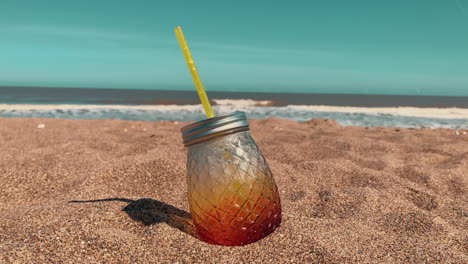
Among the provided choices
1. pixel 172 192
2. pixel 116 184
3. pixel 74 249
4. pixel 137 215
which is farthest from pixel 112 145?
pixel 74 249

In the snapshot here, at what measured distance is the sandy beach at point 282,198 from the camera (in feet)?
4.80

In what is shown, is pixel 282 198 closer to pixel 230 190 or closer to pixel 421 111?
pixel 230 190

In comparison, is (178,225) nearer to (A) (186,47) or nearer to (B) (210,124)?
(B) (210,124)

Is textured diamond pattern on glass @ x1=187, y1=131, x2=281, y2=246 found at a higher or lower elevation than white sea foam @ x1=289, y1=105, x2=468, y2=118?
higher

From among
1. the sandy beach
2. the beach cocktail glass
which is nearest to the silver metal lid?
the beach cocktail glass

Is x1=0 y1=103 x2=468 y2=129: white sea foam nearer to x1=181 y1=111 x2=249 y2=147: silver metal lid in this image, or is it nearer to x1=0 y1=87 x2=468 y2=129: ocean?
x1=0 y1=87 x2=468 y2=129: ocean

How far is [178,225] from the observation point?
1721 mm

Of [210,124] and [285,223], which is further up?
[210,124]

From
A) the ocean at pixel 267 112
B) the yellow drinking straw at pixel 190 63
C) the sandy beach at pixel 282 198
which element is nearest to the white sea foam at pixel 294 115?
the ocean at pixel 267 112

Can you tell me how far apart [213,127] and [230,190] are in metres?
0.25

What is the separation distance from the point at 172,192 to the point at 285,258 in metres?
1.22

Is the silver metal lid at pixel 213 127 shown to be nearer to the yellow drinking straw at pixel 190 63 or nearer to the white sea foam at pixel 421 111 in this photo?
the yellow drinking straw at pixel 190 63

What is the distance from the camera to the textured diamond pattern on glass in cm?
140

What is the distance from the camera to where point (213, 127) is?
138 centimetres
